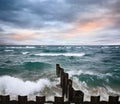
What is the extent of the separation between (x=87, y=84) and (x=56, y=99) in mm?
12407

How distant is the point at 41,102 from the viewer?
18.0 ft

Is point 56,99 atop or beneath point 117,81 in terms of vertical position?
atop

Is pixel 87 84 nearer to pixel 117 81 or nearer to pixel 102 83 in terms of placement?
pixel 102 83

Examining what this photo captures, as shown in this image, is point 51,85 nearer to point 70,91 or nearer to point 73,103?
point 70,91

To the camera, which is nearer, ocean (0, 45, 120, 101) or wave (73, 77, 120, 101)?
wave (73, 77, 120, 101)

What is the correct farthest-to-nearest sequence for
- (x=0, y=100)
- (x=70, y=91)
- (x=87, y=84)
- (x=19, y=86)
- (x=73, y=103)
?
1. (x=87, y=84)
2. (x=19, y=86)
3. (x=70, y=91)
4. (x=73, y=103)
5. (x=0, y=100)

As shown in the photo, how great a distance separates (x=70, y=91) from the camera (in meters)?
8.10

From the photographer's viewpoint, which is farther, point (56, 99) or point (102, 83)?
point (102, 83)

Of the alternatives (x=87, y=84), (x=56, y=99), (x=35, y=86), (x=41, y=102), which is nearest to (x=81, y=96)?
(x=56, y=99)

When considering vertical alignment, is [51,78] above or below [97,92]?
above

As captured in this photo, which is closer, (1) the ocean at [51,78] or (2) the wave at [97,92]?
(2) the wave at [97,92]

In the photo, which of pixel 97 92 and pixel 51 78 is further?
pixel 51 78

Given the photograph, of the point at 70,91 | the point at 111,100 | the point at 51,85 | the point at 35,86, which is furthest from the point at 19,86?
the point at 111,100

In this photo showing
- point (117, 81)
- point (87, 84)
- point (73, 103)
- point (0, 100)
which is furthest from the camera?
point (117, 81)
